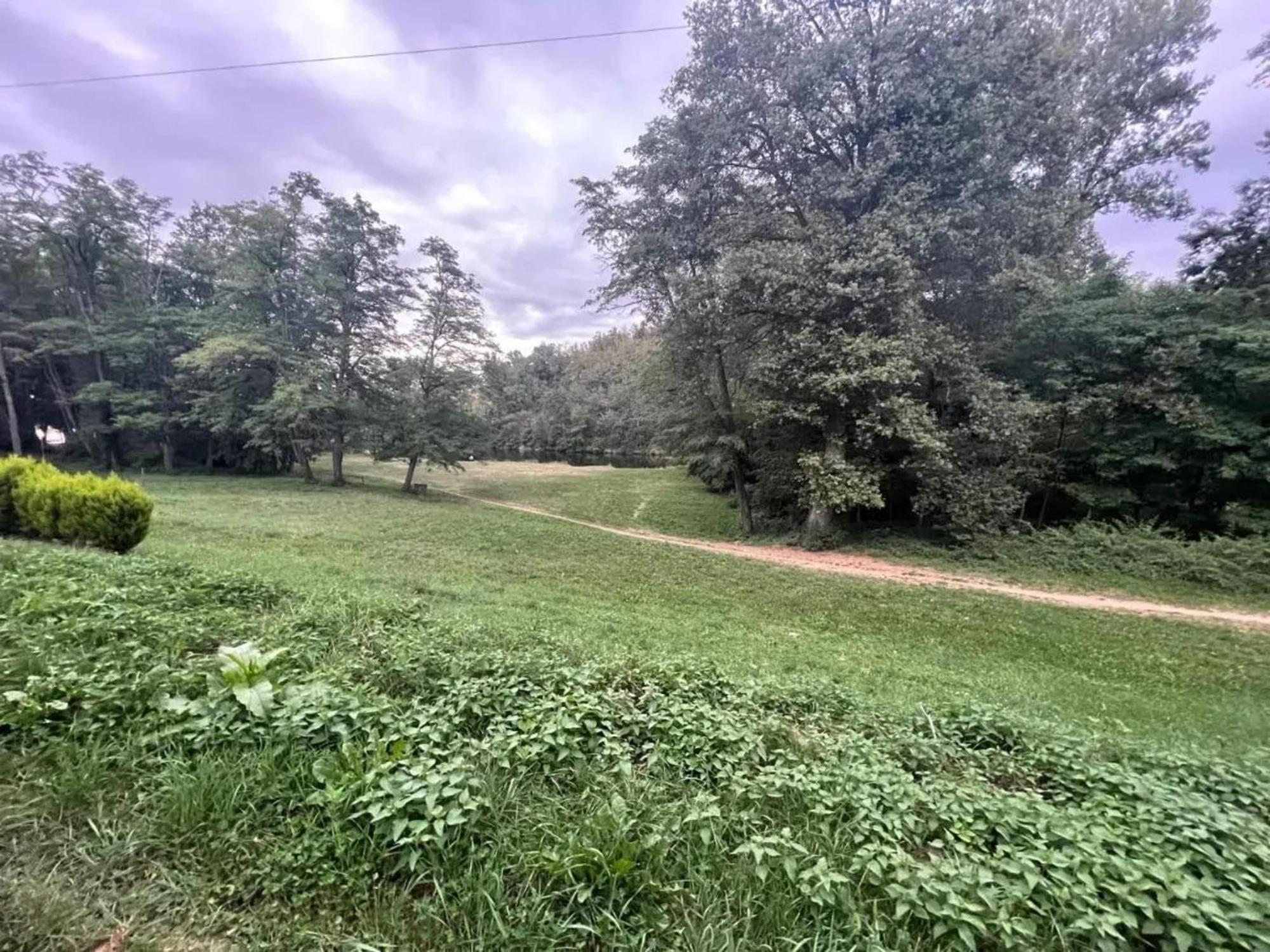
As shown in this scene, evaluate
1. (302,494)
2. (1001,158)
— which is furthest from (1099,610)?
(302,494)

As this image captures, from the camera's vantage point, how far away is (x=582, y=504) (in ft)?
65.6

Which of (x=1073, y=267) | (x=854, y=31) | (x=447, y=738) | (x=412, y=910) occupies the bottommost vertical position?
(x=412, y=910)

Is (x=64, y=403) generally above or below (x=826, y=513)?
above

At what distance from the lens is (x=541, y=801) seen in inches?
74.3

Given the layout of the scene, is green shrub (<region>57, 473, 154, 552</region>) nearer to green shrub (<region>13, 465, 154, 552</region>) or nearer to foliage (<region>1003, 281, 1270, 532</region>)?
green shrub (<region>13, 465, 154, 552</region>)

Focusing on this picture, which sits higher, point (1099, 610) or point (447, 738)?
point (447, 738)

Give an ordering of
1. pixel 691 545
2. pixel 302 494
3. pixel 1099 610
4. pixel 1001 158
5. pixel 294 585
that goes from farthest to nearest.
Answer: pixel 302 494, pixel 691 545, pixel 1001 158, pixel 1099 610, pixel 294 585

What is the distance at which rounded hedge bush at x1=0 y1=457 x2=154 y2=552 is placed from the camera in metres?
6.12

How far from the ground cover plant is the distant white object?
3259 centimetres

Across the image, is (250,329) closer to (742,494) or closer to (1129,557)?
(742,494)

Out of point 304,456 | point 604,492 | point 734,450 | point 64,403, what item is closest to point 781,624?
point 734,450

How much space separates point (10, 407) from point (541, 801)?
30820mm

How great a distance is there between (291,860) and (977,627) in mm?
7961

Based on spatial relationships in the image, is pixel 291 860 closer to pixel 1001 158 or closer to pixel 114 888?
pixel 114 888
